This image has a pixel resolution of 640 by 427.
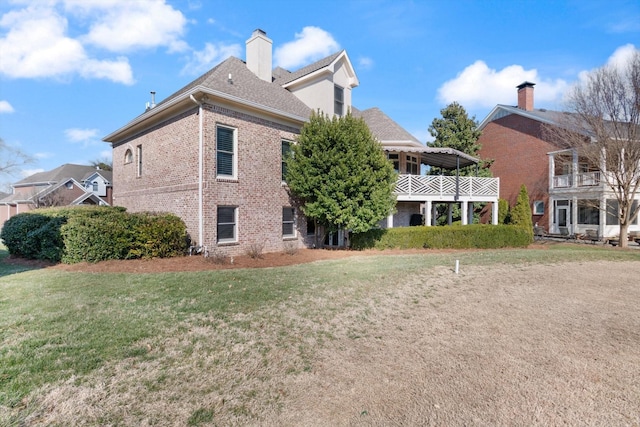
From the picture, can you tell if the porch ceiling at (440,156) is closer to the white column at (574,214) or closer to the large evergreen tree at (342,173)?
the large evergreen tree at (342,173)

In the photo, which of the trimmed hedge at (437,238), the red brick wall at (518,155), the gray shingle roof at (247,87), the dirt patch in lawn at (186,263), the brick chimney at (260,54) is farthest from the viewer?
the red brick wall at (518,155)

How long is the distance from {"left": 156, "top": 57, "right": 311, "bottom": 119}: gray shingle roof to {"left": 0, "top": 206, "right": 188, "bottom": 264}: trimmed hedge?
4.92 metres

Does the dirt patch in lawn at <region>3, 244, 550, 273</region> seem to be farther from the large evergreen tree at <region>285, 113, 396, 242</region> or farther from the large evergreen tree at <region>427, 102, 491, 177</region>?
the large evergreen tree at <region>427, 102, 491, 177</region>

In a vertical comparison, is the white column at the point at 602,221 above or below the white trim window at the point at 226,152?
below

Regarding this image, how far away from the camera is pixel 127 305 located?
529 centimetres

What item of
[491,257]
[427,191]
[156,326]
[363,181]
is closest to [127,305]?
[156,326]

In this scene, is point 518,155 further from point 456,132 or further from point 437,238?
point 437,238

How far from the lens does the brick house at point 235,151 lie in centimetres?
1149

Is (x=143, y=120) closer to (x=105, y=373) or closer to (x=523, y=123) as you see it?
(x=105, y=373)

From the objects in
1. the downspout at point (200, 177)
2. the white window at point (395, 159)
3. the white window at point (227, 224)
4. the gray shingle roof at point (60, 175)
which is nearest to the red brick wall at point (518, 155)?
the white window at point (395, 159)

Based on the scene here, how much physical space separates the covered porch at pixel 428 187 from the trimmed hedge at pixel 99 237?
32.4 feet

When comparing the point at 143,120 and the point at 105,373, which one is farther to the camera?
the point at 143,120

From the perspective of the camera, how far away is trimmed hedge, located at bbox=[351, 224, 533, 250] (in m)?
14.3

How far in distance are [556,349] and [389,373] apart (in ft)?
7.56
